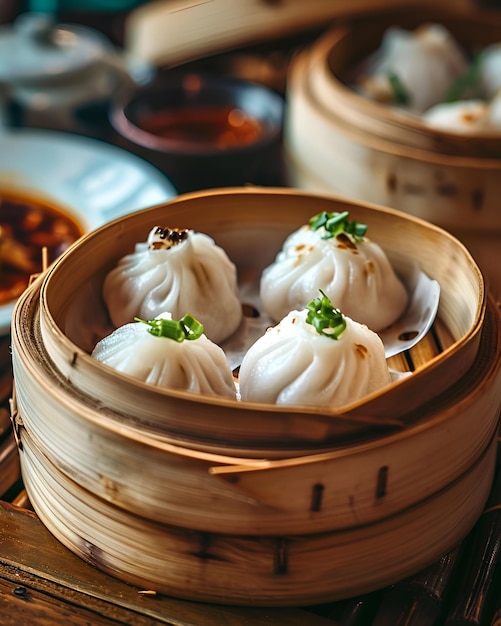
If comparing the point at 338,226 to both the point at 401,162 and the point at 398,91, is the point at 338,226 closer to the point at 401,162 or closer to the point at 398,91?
the point at 401,162

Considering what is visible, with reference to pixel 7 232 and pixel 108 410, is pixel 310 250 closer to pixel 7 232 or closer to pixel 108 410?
pixel 108 410

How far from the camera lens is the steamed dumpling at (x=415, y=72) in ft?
9.31

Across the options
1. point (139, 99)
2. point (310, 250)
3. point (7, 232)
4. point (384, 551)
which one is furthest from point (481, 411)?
point (139, 99)

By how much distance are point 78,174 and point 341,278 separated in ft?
4.09

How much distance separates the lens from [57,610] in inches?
55.4

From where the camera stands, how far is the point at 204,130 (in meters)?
3.05

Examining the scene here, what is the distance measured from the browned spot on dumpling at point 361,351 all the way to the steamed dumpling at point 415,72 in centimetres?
153

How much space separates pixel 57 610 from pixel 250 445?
460 millimetres

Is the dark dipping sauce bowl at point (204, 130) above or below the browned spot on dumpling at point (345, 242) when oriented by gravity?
below

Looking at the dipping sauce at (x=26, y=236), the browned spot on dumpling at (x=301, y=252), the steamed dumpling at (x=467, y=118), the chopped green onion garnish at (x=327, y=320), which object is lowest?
the dipping sauce at (x=26, y=236)

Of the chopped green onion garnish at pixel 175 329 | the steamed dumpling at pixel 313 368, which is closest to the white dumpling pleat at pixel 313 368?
the steamed dumpling at pixel 313 368

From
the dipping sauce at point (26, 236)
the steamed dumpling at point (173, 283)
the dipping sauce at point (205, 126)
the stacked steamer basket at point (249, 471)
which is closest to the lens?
the stacked steamer basket at point (249, 471)

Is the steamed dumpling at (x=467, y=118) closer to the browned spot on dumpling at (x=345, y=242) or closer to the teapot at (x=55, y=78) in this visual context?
the browned spot on dumpling at (x=345, y=242)

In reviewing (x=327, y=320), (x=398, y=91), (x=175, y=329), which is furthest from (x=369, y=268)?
(x=398, y=91)
